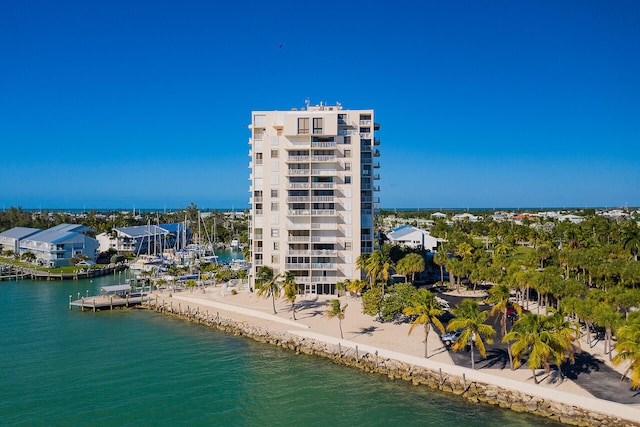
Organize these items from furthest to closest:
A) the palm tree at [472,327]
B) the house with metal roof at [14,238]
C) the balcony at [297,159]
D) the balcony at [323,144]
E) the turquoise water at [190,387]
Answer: the house with metal roof at [14,238]
the balcony at [323,144]
the balcony at [297,159]
the palm tree at [472,327]
the turquoise water at [190,387]

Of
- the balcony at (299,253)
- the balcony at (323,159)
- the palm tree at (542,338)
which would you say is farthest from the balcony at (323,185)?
the palm tree at (542,338)

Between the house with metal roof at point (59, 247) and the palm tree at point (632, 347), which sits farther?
the house with metal roof at point (59, 247)

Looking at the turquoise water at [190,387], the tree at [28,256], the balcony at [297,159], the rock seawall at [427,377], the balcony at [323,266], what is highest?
the balcony at [297,159]

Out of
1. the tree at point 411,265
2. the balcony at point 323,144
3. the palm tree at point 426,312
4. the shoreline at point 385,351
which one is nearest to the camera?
the shoreline at point 385,351

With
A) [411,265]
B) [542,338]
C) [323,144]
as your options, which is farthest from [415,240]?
[542,338]

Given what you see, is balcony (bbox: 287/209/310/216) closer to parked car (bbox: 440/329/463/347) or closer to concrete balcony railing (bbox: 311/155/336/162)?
concrete balcony railing (bbox: 311/155/336/162)

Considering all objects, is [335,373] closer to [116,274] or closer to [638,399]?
[638,399]

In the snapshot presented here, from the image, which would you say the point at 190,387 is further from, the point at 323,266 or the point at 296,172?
the point at 296,172

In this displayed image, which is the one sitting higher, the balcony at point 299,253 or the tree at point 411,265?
the balcony at point 299,253

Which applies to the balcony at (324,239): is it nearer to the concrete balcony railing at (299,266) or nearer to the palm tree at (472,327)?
the concrete balcony railing at (299,266)
